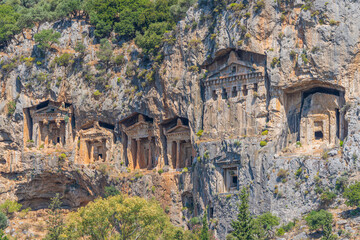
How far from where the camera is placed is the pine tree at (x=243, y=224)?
7312 cm

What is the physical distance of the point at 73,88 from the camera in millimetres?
95562

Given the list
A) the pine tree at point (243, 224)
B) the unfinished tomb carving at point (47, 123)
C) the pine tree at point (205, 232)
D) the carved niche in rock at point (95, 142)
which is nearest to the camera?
the pine tree at point (243, 224)

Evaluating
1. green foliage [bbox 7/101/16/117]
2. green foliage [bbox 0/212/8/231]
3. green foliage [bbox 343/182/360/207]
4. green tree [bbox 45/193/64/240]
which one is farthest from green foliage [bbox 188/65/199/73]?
green foliage [bbox 0/212/8/231]

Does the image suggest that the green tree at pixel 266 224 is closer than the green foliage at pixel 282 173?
Yes

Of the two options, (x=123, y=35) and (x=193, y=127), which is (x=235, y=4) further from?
(x=123, y=35)

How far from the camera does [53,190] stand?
324 feet

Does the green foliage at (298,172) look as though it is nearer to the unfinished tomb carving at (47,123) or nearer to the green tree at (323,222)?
the green tree at (323,222)

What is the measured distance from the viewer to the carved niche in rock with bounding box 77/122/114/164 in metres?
94.5

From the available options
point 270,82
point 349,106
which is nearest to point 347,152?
point 349,106

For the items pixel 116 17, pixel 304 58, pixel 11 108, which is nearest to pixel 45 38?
pixel 11 108

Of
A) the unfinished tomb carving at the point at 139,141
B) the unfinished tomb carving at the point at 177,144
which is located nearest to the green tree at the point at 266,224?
the unfinished tomb carving at the point at 177,144

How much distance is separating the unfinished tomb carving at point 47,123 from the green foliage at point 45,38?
5959 mm

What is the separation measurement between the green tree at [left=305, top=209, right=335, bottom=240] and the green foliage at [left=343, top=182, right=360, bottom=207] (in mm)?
1847

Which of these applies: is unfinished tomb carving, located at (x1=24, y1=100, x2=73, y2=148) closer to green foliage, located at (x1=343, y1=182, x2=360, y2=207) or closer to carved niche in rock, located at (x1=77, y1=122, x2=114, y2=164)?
carved niche in rock, located at (x1=77, y1=122, x2=114, y2=164)
